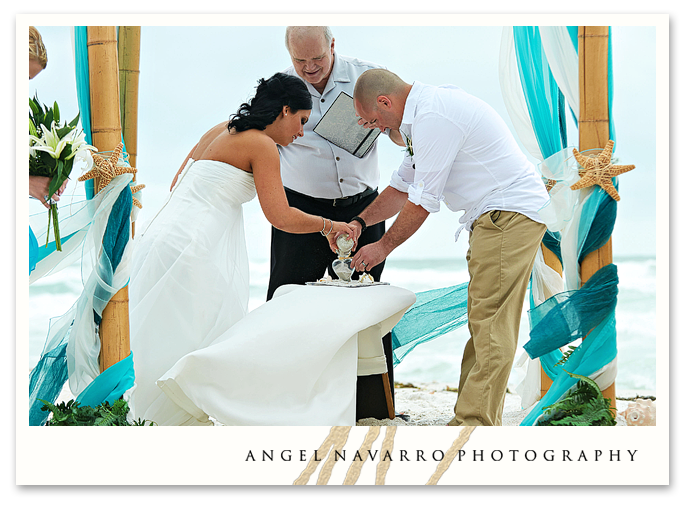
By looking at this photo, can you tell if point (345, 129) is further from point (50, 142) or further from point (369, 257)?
point (50, 142)

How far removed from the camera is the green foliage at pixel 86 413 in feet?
9.26

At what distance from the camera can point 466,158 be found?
9.84 ft

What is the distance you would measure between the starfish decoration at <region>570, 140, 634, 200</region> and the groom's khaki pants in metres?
0.31

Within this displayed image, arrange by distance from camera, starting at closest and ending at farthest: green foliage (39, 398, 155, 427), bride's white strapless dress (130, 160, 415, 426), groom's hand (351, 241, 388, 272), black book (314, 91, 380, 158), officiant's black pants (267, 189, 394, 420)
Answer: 1. bride's white strapless dress (130, 160, 415, 426)
2. green foliage (39, 398, 155, 427)
3. groom's hand (351, 241, 388, 272)
4. black book (314, 91, 380, 158)
5. officiant's black pants (267, 189, 394, 420)

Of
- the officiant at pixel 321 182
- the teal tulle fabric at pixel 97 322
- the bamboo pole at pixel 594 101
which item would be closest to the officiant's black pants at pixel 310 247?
the officiant at pixel 321 182

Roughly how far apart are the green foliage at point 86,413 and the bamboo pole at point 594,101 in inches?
92.1

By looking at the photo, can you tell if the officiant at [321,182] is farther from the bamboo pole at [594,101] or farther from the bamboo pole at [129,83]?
the bamboo pole at [594,101]

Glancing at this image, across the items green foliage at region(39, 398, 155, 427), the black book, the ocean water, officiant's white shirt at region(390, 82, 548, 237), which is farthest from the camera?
the ocean water

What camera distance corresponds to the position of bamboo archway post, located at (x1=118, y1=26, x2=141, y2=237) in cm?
322

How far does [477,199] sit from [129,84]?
2.00 m

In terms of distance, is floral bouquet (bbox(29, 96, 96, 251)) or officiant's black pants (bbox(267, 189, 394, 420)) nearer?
floral bouquet (bbox(29, 96, 96, 251))

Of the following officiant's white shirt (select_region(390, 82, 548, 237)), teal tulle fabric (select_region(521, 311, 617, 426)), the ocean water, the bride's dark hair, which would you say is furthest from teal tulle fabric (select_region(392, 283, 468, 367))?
the ocean water

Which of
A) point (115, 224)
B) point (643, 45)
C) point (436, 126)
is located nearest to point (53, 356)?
Answer: point (115, 224)

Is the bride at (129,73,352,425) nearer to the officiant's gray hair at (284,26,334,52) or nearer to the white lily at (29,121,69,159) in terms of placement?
the officiant's gray hair at (284,26,334,52)
